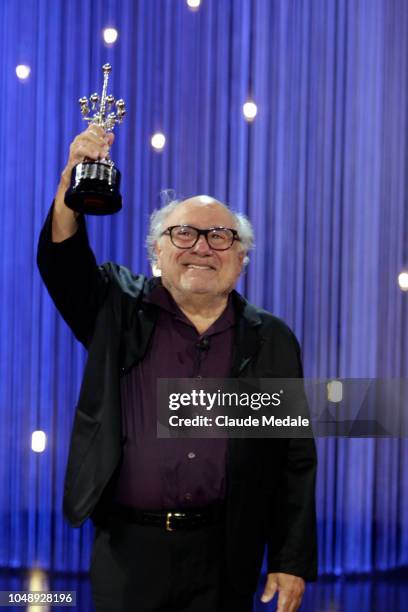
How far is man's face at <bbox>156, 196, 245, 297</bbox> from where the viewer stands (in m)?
1.68

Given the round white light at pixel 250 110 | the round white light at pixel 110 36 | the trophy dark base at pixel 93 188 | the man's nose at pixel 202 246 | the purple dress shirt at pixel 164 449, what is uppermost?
the round white light at pixel 110 36

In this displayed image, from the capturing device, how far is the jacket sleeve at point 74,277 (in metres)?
1.53

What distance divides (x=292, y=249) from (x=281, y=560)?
5.35 feet

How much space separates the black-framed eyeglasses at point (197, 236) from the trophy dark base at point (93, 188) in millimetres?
261

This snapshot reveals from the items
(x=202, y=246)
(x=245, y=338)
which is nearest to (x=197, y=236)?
(x=202, y=246)

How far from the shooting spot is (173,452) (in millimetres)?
1562

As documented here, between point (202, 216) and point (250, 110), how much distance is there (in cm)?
146

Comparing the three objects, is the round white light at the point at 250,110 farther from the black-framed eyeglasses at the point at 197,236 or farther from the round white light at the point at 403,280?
the black-framed eyeglasses at the point at 197,236

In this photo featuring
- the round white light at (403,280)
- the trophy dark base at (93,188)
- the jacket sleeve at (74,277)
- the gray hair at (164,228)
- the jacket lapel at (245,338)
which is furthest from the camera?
the round white light at (403,280)

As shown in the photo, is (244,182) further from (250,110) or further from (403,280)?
(403,280)

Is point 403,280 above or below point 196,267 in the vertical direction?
above

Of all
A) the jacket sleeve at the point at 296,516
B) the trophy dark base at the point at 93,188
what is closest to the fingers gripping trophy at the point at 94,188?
the trophy dark base at the point at 93,188

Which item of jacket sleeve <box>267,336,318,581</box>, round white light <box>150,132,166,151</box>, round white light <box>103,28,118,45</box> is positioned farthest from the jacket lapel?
round white light <box>103,28,118,45</box>

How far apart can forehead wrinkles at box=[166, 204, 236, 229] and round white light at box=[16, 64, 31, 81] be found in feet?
5.25
